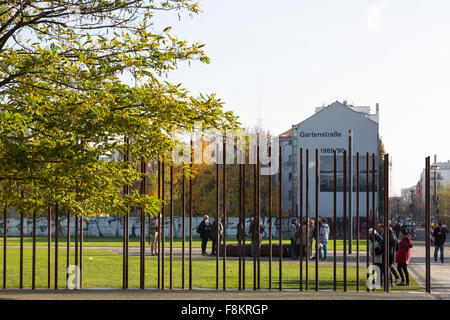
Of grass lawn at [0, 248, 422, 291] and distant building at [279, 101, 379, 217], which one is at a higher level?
distant building at [279, 101, 379, 217]

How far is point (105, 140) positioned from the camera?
392 inches

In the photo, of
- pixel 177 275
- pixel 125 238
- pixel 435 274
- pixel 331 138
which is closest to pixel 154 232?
pixel 177 275

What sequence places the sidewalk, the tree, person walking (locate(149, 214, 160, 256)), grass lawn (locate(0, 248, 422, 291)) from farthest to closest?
person walking (locate(149, 214, 160, 256))
the sidewalk
grass lawn (locate(0, 248, 422, 291))
the tree

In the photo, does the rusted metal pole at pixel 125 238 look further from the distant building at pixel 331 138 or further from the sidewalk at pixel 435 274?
the distant building at pixel 331 138

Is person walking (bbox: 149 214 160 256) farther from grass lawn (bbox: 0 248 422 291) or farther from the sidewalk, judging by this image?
the sidewalk

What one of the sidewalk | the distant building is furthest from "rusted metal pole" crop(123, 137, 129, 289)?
the distant building

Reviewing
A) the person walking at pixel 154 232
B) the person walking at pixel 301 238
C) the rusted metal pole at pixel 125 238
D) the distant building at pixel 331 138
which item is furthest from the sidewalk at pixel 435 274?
the distant building at pixel 331 138

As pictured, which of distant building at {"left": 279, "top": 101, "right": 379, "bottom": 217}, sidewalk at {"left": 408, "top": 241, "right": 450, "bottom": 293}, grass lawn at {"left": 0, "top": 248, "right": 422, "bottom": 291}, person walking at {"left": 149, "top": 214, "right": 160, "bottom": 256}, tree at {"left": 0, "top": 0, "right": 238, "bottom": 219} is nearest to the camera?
tree at {"left": 0, "top": 0, "right": 238, "bottom": 219}

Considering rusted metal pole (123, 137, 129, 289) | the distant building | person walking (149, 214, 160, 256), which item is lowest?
person walking (149, 214, 160, 256)

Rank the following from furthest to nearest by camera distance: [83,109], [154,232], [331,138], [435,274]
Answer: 1. [331,138]
2. [154,232]
3. [435,274]
4. [83,109]

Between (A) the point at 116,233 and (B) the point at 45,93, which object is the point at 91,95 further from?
(A) the point at 116,233

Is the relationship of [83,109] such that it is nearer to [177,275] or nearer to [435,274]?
[177,275]

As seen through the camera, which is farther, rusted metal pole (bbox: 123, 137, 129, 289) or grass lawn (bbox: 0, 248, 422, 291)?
grass lawn (bbox: 0, 248, 422, 291)

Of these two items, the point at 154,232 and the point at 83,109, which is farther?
the point at 154,232
